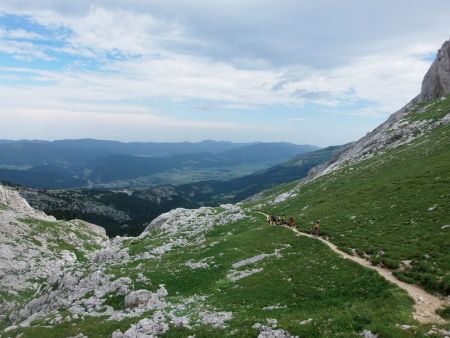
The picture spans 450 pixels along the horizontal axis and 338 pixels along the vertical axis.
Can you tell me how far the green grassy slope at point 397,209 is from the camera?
30609 mm

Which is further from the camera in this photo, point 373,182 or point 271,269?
point 373,182

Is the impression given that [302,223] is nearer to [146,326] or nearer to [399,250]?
[399,250]

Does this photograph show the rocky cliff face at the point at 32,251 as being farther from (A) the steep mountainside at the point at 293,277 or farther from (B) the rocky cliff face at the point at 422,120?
(B) the rocky cliff face at the point at 422,120

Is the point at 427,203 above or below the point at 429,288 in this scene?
above

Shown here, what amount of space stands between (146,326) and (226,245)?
65.0 feet

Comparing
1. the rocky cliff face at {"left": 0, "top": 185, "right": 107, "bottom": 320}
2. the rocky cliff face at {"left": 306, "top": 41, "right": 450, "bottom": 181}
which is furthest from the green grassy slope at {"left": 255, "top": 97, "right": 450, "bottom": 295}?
the rocky cliff face at {"left": 0, "top": 185, "right": 107, "bottom": 320}

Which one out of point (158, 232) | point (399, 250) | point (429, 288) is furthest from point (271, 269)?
point (158, 232)

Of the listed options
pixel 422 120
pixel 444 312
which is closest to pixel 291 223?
pixel 444 312

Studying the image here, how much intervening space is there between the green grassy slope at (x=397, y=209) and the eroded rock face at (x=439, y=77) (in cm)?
3682

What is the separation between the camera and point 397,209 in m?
43.4

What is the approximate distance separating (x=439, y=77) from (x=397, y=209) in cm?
8710

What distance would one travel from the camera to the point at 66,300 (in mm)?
44156

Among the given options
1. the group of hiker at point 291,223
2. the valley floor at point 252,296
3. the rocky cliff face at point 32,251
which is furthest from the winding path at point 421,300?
the rocky cliff face at point 32,251

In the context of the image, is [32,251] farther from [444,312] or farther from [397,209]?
[444,312]
